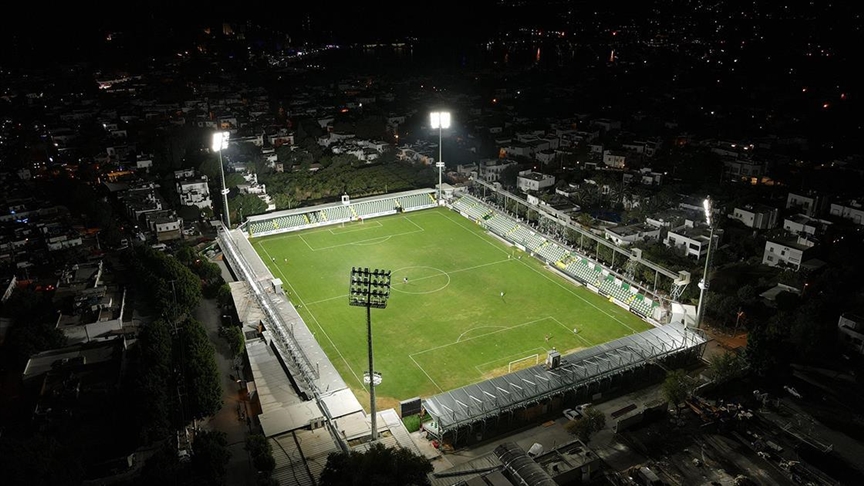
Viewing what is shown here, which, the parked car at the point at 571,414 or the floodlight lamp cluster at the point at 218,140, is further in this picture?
the floodlight lamp cluster at the point at 218,140

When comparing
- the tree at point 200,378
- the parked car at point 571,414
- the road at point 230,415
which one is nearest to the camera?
the road at point 230,415

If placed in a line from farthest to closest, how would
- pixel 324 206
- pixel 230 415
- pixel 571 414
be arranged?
pixel 324 206 → pixel 230 415 → pixel 571 414

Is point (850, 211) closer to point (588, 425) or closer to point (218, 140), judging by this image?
point (588, 425)

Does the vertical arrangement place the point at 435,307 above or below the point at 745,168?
below

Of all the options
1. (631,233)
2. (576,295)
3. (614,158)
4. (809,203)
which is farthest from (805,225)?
(614,158)

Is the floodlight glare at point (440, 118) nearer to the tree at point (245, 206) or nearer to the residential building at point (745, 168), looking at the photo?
the tree at point (245, 206)

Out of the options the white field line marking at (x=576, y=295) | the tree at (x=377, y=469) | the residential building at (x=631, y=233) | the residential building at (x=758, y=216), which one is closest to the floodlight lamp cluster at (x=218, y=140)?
the white field line marking at (x=576, y=295)

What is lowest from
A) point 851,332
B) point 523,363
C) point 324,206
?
point 523,363

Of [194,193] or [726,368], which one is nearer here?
[726,368]

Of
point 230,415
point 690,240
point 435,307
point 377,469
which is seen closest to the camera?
point 377,469
